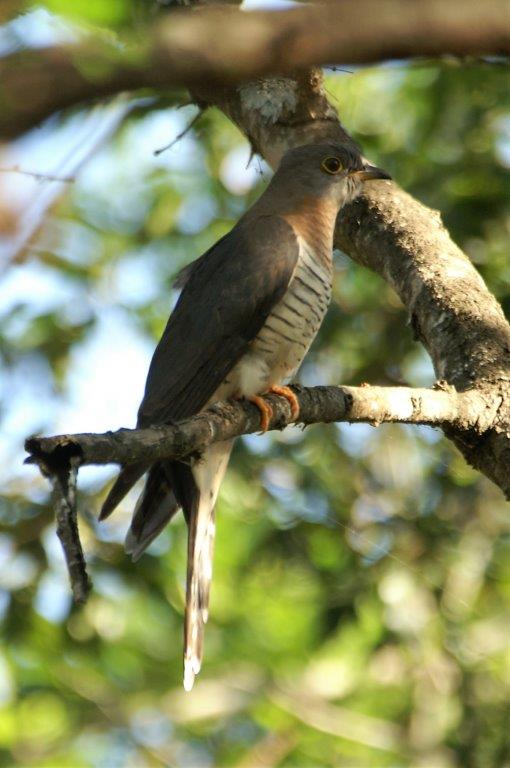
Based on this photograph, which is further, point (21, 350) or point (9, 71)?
point (21, 350)

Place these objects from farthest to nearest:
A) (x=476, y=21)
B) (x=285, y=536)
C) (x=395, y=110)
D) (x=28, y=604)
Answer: (x=395, y=110), (x=285, y=536), (x=28, y=604), (x=476, y=21)

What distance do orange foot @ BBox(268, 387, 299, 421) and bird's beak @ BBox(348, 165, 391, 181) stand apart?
0.97 m

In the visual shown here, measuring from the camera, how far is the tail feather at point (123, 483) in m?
2.78

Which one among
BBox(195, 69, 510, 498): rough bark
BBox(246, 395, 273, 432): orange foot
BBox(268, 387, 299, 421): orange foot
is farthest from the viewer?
BBox(246, 395, 273, 432): orange foot

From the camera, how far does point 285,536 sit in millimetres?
4422

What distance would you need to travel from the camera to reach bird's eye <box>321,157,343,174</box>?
12.1 feet

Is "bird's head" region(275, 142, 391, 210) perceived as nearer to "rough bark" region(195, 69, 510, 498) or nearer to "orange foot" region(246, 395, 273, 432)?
"rough bark" region(195, 69, 510, 498)

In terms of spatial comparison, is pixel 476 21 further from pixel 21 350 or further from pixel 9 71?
pixel 21 350

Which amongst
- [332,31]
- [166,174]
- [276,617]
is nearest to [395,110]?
[166,174]

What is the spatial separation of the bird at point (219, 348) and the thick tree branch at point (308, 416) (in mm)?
307

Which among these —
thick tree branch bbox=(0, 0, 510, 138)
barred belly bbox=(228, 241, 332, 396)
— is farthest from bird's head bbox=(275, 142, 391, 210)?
thick tree branch bbox=(0, 0, 510, 138)

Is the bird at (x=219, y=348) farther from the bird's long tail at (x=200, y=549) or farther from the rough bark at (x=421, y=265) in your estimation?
the rough bark at (x=421, y=265)

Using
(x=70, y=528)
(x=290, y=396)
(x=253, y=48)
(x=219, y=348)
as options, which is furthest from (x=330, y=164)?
(x=253, y=48)

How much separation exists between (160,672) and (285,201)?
2.33m
